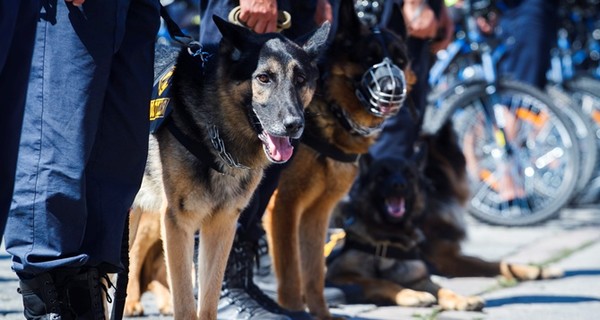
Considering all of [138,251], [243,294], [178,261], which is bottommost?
[243,294]

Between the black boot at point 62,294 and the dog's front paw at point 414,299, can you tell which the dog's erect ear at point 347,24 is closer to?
the dog's front paw at point 414,299

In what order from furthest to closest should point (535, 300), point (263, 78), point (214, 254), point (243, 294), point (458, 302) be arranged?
point (535, 300) < point (458, 302) < point (243, 294) < point (214, 254) < point (263, 78)

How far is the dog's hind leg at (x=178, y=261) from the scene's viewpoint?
11.0ft

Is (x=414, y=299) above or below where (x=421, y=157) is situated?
below

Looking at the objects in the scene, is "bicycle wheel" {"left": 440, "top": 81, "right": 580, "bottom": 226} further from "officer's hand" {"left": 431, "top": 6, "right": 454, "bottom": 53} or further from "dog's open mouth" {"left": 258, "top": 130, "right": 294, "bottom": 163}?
"dog's open mouth" {"left": 258, "top": 130, "right": 294, "bottom": 163}

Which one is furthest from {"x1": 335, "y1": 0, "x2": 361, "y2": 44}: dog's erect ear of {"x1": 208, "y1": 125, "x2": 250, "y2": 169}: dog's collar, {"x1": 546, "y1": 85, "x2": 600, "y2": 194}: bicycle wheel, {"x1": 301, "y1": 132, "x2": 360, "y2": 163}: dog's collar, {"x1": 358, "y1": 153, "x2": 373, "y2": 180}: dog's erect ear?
{"x1": 546, "y1": 85, "x2": 600, "y2": 194}: bicycle wheel

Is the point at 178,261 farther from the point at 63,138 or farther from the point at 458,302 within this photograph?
the point at 458,302

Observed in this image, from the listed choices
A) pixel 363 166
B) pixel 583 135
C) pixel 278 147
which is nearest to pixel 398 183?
pixel 363 166

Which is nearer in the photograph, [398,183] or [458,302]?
[458,302]

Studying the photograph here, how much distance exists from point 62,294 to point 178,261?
0.59 meters

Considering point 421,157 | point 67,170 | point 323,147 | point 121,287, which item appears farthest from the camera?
point 421,157

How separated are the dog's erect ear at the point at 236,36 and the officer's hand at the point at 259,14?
25 cm

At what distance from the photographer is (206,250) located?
3512 mm

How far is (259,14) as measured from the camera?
143 inches
